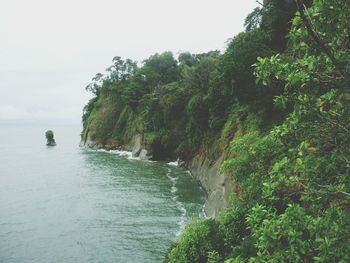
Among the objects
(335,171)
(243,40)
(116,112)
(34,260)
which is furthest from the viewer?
(116,112)

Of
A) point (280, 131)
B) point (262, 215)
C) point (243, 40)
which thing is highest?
point (243, 40)

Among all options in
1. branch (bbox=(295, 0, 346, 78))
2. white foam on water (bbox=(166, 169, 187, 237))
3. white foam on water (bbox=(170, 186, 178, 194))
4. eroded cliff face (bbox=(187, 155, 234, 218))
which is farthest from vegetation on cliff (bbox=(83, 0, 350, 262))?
white foam on water (bbox=(170, 186, 178, 194))

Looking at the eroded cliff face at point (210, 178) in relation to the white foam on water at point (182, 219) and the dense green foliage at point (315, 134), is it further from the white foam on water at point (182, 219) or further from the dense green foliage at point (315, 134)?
the dense green foliage at point (315, 134)

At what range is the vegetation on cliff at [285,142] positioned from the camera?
5809mm

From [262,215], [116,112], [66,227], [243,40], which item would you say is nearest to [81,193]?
Answer: [66,227]

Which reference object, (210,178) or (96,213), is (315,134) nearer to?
(96,213)

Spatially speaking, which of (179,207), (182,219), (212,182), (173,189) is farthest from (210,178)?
(182,219)

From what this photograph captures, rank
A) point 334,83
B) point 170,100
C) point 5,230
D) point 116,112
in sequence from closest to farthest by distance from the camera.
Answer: point 334,83 < point 5,230 < point 170,100 < point 116,112

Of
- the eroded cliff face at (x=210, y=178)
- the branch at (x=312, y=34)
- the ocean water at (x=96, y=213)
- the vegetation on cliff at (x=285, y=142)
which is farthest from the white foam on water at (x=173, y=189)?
the branch at (x=312, y=34)

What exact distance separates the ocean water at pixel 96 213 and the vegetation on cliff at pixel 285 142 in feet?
21.3

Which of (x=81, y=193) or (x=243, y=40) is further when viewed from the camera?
(x=81, y=193)

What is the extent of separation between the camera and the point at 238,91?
30.7m

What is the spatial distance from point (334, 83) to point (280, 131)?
1.36 meters

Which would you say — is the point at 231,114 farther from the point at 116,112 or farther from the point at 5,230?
the point at 116,112
